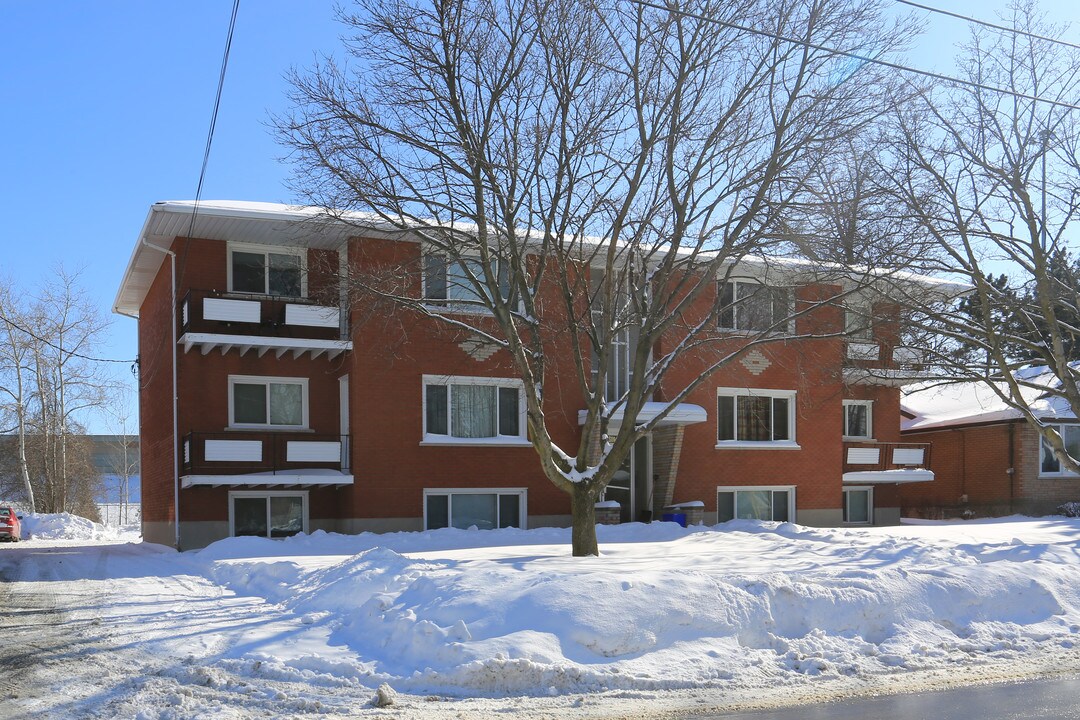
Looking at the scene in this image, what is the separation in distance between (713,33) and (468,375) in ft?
35.0

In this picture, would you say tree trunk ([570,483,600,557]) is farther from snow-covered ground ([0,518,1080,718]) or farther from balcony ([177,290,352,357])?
balcony ([177,290,352,357])

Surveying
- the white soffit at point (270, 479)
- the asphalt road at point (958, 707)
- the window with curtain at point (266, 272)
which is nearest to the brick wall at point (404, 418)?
the white soffit at point (270, 479)

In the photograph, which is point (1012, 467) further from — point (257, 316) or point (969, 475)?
point (257, 316)

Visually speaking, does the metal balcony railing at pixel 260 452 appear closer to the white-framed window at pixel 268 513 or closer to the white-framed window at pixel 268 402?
the white-framed window at pixel 268 402

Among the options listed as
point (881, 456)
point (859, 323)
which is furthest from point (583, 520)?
point (881, 456)

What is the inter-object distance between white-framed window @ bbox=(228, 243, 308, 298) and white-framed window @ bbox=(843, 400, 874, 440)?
15.9m

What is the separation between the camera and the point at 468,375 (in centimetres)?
2245

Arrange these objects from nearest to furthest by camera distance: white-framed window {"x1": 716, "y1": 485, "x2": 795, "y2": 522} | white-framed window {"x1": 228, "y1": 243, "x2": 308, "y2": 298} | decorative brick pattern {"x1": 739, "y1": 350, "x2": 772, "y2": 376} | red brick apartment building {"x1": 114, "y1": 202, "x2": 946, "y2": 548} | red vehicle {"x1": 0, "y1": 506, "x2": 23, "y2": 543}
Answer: red brick apartment building {"x1": 114, "y1": 202, "x2": 946, "y2": 548}
white-framed window {"x1": 228, "y1": 243, "x2": 308, "y2": 298}
decorative brick pattern {"x1": 739, "y1": 350, "x2": 772, "y2": 376}
white-framed window {"x1": 716, "y1": 485, "x2": 795, "y2": 522}
red vehicle {"x1": 0, "y1": 506, "x2": 23, "y2": 543}

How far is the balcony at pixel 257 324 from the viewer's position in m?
20.2

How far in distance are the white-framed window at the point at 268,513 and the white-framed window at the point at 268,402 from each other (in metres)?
1.52

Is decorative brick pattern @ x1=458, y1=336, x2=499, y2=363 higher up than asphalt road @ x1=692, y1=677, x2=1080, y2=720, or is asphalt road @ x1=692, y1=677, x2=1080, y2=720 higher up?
decorative brick pattern @ x1=458, y1=336, x2=499, y2=363

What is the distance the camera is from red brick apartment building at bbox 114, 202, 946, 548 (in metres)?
20.7

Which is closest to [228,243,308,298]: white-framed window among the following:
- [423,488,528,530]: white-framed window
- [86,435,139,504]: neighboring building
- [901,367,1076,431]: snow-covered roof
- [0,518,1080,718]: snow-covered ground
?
[423,488,528,530]: white-framed window

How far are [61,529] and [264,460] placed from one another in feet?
46.8
